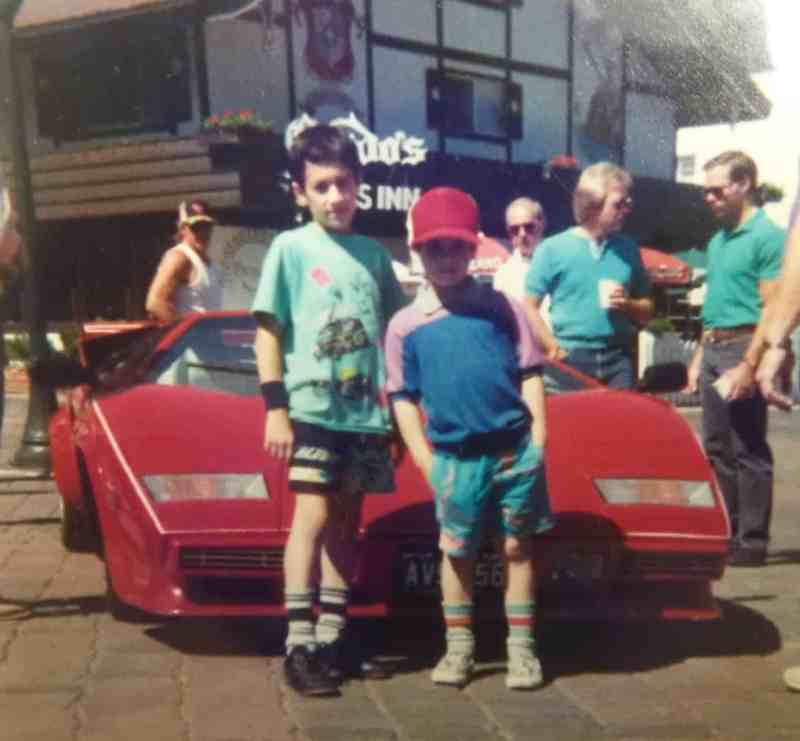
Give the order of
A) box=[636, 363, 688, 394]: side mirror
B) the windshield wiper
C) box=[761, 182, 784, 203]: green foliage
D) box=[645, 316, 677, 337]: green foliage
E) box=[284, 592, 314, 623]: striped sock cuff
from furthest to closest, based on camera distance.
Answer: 1. box=[761, 182, 784, 203]: green foliage
2. box=[645, 316, 677, 337]: green foliage
3. the windshield wiper
4. box=[636, 363, 688, 394]: side mirror
5. box=[284, 592, 314, 623]: striped sock cuff

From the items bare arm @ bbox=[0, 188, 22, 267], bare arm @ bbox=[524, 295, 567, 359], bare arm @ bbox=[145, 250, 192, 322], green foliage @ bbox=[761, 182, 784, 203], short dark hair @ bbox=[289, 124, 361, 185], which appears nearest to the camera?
short dark hair @ bbox=[289, 124, 361, 185]

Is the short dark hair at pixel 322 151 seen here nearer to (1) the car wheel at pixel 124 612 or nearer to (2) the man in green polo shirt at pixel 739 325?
(1) the car wheel at pixel 124 612

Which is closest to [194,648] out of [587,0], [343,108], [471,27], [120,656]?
[120,656]

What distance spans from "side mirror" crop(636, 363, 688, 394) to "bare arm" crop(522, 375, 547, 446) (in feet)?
3.15

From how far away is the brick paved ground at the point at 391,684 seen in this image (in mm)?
3043

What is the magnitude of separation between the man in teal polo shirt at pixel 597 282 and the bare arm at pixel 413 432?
1.80m

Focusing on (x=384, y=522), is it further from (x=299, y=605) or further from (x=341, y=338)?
(x=341, y=338)

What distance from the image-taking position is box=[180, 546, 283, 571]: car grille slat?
3.43 meters

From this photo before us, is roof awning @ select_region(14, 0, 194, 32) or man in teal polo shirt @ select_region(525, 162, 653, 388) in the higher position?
roof awning @ select_region(14, 0, 194, 32)

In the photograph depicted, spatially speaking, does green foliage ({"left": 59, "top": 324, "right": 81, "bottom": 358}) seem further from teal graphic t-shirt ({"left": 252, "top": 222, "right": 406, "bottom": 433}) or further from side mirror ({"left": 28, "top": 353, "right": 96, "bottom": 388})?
teal graphic t-shirt ({"left": 252, "top": 222, "right": 406, "bottom": 433})

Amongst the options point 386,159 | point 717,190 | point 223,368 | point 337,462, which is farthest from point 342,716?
point 386,159

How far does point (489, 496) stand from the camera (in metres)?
3.35

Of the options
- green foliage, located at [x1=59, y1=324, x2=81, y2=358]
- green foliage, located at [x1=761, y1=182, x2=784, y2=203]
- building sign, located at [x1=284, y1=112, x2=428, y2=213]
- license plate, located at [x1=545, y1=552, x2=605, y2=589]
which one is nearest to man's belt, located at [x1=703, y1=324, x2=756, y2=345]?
license plate, located at [x1=545, y1=552, x2=605, y2=589]

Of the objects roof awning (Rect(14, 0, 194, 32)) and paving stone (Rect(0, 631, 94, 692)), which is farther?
roof awning (Rect(14, 0, 194, 32))
